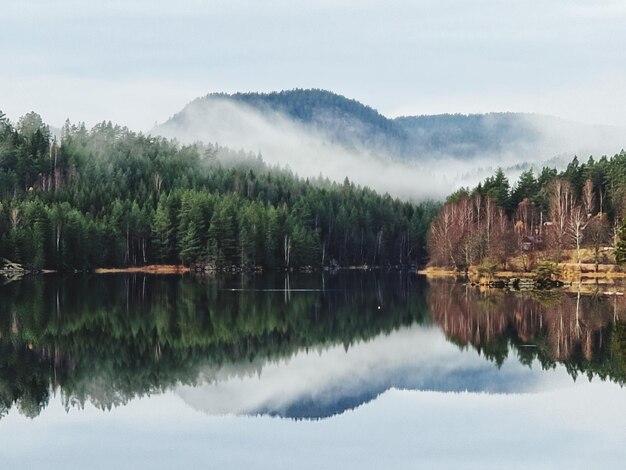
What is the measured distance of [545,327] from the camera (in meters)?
43.9

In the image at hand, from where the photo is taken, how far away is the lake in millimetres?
20422

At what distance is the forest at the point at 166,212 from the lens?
11456cm

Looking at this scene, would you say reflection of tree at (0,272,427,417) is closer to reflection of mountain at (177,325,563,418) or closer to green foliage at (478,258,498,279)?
reflection of mountain at (177,325,563,418)

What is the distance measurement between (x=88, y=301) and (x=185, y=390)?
33.8 meters

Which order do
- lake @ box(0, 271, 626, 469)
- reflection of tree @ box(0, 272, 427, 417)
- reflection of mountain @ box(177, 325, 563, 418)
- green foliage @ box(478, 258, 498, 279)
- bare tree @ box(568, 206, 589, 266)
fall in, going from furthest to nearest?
bare tree @ box(568, 206, 589, 266) < green foliage @ box(478, 258, 498, 279) < reflection of tree @ box(0, 272, 427, 417) < reflection of mountain @ box(177, 325, 563, 418) < lake @ box(0, 271, 626, 469)

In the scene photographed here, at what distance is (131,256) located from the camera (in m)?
129

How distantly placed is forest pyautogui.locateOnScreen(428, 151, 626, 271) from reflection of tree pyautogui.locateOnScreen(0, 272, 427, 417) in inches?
1039

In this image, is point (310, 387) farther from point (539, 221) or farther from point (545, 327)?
point (539, 221)

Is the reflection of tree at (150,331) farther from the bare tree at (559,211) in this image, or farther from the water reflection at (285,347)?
the bare tree at (559,211)

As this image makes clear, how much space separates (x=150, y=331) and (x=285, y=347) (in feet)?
24.4

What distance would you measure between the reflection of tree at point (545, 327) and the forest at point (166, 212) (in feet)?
204

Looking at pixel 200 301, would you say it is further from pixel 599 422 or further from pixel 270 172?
pixel 270 172

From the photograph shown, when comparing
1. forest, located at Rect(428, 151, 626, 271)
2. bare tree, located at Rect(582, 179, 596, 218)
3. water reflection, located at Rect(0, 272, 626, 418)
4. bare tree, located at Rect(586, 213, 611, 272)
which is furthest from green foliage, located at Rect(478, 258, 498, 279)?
water reflection, located at Rect(0, 272, 626, 418)

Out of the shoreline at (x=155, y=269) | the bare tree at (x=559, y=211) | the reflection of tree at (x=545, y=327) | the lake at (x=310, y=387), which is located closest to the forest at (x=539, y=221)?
the bare tree at (x=559, y=211)
